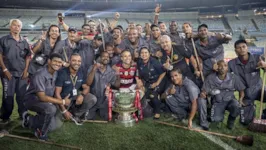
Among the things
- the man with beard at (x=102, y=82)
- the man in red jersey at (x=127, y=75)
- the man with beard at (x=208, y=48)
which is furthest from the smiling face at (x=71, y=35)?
the man with beard at (x=208, y=48)

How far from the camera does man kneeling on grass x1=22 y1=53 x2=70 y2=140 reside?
4.22m

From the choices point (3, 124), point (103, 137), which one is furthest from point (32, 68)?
point (103, 137)

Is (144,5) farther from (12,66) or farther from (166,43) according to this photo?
(12,66)

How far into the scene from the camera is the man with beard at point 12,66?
4969mm

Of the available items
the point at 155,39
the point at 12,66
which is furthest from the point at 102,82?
the point at 155,39

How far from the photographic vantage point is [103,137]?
14.4ft

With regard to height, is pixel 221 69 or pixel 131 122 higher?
pixel 221 69

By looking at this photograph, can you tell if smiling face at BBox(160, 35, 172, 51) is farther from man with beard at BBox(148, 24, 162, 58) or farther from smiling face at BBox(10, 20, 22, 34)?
smiling face at BBox(10, 20, 22, 34)

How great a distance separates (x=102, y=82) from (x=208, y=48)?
2.79 meters

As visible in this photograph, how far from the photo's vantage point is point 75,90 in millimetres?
4875

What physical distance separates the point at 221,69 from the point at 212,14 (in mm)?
30218

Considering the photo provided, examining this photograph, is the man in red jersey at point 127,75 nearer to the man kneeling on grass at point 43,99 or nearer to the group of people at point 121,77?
the group of people at point 121,77

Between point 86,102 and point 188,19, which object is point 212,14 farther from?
point 86,102

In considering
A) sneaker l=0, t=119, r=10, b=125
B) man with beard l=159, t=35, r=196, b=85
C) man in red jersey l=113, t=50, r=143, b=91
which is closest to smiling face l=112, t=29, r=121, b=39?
man in red jersey l=113, t=50, r=143, b=91
